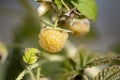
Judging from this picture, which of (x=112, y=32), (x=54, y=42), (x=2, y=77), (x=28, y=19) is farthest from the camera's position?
(x=112, y=32)

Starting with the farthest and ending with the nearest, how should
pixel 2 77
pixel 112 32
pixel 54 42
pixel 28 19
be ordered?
1. pixel 112 32
2. pixel 28 19
3. pixel 2 77
4. pixel 54 42

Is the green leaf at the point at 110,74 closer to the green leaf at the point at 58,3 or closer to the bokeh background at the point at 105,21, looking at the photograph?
the green leaf at the point at 58,3

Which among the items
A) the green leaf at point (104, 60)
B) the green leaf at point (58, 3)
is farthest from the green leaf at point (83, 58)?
the green leaf at point (58, 3)

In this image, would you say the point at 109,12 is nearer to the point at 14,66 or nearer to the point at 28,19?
the point at 28,19

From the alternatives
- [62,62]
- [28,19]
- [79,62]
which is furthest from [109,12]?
[79,62]

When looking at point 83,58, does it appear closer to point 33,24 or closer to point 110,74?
point 110,74
